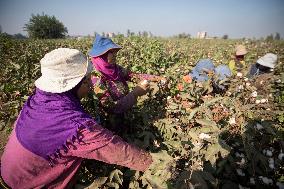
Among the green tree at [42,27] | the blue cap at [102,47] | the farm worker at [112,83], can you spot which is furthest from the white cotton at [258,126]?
the green tree at [42,27]

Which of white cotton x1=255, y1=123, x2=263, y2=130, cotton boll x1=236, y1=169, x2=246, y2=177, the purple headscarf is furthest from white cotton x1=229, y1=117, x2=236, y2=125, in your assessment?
the purple headscarf

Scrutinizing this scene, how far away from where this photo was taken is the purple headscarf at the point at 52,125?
1568mm

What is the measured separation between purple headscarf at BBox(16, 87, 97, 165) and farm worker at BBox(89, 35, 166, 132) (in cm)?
67

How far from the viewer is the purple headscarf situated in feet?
5.14

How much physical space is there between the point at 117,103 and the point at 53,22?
161 ft

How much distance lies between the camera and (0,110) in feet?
9.84

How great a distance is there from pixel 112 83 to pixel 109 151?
1370mm

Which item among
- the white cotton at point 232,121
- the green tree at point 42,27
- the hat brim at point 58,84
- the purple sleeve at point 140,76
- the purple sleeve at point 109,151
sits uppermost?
the hat brim at point 58,84

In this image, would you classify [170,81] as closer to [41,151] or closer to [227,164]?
[227,164]

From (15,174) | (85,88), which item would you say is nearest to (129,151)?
(85,88)

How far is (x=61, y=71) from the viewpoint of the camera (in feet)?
5.35

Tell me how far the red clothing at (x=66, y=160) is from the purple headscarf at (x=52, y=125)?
0.04 meters

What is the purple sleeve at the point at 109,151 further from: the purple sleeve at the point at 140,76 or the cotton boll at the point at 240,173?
the purple sleeve at the point at 140,76

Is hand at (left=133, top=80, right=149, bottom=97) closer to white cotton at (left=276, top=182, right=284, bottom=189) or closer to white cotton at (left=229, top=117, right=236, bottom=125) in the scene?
white cotton at (left=229, top=117, right=236, bottom=125)
